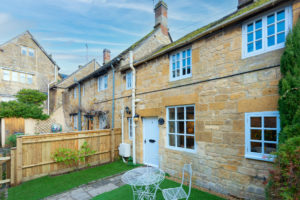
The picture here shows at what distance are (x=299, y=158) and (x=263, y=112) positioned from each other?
1.64m

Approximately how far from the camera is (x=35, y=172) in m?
5.73

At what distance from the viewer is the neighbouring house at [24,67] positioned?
Answer: 16.3 metres

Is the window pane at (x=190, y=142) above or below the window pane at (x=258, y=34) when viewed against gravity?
below

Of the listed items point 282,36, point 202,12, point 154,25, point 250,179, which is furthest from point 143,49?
point 250,179

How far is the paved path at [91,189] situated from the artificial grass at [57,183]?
0.28m

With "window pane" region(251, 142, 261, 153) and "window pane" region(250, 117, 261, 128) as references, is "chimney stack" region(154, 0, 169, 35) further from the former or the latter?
"window pane" region(251, 142, 261, 153)

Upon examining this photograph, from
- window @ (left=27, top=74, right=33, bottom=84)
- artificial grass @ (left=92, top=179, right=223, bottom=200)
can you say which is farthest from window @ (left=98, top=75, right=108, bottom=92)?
window @ (left=27, top=74, right=33, bottom=84)

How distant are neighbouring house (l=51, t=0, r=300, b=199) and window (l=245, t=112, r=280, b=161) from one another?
0.02 m

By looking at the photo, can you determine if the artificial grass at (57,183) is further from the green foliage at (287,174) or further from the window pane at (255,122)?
the green foliage at (287,174)

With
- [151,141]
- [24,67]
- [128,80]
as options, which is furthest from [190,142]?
[24,67]

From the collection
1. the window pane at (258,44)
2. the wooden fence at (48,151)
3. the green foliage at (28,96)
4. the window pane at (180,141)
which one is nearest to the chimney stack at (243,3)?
the window pane at (258,44)

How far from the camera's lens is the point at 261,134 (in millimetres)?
3684

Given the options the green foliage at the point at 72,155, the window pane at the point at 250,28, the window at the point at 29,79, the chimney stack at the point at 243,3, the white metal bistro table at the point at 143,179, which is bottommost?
the green foliage at the point at 72,155

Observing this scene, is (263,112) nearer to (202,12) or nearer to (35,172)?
(202,12)
